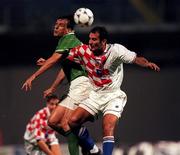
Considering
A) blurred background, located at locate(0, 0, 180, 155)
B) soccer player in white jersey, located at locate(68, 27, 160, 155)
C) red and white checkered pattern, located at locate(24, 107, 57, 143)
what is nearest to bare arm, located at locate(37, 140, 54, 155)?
red and white checkered pattern, located at locate(24, 107, 57, 143)

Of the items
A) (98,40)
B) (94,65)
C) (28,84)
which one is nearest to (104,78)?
(94,65)

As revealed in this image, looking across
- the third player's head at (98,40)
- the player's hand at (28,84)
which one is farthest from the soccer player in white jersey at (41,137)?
the third player's head at (98,40)

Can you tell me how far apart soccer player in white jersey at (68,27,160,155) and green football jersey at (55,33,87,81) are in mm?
106

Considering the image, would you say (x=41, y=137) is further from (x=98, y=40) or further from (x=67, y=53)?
(x=98, y=40)

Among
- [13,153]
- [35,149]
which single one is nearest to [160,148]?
[35,149]

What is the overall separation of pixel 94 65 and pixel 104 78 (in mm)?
250

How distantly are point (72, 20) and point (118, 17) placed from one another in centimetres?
1418

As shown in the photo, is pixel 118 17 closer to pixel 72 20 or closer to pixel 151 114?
pixel 151 114

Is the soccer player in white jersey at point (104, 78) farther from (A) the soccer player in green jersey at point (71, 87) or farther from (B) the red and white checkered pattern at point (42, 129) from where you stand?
(B) the red and white checkered pattern at point (42, 129)

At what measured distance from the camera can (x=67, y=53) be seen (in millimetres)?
13836

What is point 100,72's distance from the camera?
13430 millimetres

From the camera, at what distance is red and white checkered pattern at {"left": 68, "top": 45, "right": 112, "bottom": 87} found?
13.4 metres

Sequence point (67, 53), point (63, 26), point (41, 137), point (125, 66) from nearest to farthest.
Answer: point (67, 53), point (63, 26), point (41, 137), point (125, 66)

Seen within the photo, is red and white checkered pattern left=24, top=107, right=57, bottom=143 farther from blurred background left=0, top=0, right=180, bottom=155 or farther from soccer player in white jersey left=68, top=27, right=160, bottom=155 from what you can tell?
blurred background left=0, top=0, right=180, bottom=155
